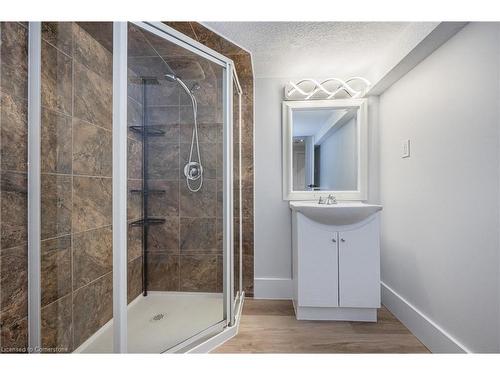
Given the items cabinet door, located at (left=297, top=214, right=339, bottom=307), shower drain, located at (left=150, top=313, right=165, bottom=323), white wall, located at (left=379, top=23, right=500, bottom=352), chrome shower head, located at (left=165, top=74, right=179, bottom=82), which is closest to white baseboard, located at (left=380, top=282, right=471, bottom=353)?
white wall, located at (left=379, top=23, right=500, bottom=352)

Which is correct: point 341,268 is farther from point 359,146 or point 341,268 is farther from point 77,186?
point 77,186

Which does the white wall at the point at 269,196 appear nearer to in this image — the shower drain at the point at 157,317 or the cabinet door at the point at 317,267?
the cabinet door at the point at 317,267

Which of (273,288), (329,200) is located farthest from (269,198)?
(273,288)

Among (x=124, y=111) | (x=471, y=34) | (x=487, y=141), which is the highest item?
(x=471, y=34)

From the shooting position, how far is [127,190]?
1104 millimetres

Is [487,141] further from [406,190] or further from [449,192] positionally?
[406,190]

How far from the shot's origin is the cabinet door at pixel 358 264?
167 cm

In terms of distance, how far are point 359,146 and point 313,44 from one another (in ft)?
3.11

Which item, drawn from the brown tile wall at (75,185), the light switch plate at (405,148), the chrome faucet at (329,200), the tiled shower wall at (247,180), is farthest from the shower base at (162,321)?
the light switch plate at (405,148)

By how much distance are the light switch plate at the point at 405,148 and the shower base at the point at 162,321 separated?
164 cm

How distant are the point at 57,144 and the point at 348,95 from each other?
7.14 feet

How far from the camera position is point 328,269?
1.69 m

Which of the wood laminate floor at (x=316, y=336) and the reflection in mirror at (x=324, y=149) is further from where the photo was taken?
the reflection in mirror at (x=324, y=149)
